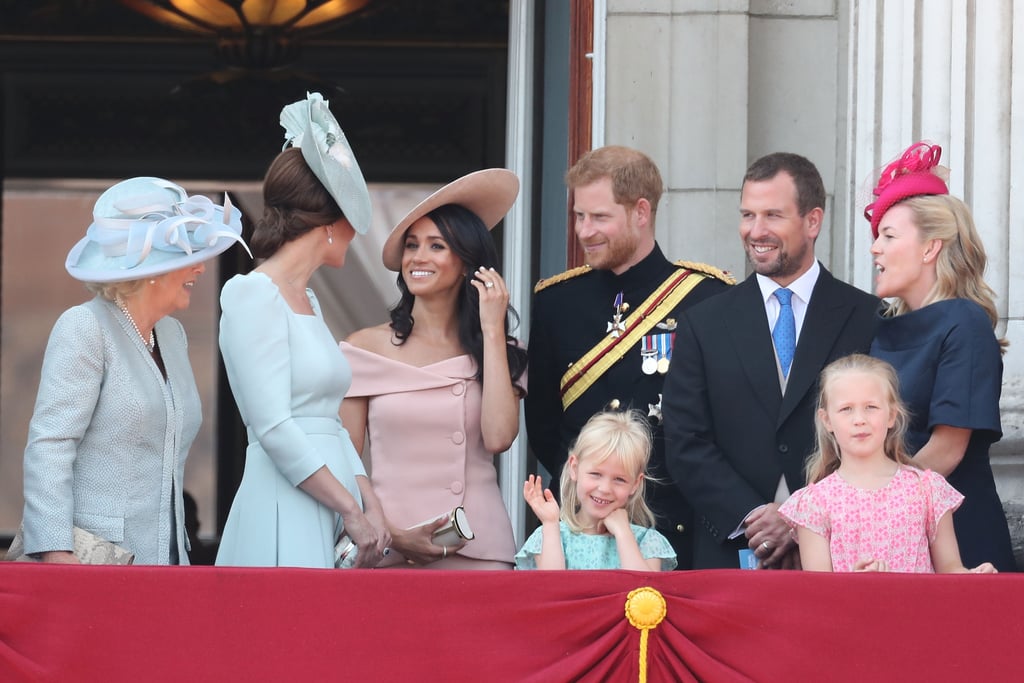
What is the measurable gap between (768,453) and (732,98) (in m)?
1.57

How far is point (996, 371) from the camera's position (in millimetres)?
3760

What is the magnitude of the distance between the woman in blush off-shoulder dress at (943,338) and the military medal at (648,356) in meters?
0.56

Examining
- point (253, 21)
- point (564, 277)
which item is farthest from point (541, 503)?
point (253, 21)

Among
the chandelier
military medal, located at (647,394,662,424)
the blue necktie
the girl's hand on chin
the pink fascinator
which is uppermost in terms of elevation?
the chandelier

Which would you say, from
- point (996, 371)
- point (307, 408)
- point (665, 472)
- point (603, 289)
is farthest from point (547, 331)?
point (996, 371)

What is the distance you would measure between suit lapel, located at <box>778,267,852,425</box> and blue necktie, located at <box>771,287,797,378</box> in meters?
0.04

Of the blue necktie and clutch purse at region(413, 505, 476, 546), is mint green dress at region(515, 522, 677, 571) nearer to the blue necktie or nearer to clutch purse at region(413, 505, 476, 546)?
clutch purse at region(413, 505, 476, 546)

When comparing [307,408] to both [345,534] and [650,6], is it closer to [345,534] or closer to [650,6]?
[345,534]

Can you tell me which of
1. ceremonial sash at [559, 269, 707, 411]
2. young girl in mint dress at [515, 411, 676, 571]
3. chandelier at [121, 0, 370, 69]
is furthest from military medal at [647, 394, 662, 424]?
chandelier at [121, 0, 370, 69]

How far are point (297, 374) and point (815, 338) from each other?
116 cm

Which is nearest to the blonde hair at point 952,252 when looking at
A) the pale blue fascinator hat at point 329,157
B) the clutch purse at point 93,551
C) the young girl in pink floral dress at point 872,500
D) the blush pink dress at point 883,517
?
the young girl in pink floral dress at point 872,500

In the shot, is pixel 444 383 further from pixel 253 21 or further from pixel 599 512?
pixel 253 21

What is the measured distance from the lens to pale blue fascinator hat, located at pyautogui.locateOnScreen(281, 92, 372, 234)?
3834 millimetres

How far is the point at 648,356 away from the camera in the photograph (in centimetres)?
430
